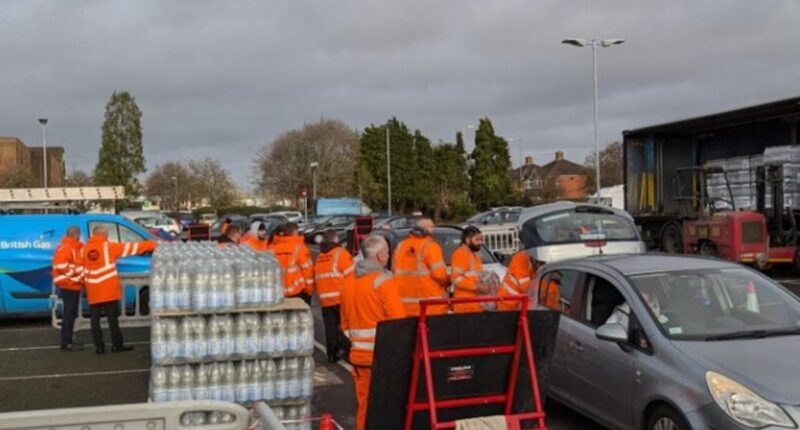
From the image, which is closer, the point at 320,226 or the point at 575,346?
the point at 575,346

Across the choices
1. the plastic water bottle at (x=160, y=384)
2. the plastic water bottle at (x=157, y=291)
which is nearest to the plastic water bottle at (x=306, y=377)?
the plastic water bottle at (x=160, y=384)

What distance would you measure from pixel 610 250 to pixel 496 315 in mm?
6757

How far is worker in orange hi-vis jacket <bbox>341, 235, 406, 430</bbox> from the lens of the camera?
16.7 feet

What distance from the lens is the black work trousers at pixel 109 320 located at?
32.8 ft

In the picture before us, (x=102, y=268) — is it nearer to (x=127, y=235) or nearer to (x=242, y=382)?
(x=127, y=235)

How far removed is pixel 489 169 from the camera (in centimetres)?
6144

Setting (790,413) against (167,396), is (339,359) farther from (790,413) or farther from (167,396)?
(790,413)

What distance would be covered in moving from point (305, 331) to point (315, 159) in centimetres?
6122

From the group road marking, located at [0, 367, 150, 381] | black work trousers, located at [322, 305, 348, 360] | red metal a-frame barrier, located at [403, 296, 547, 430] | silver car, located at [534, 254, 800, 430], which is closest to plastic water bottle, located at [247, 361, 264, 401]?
red metal a-frame barrier, located at [403, 296, 547, 430]

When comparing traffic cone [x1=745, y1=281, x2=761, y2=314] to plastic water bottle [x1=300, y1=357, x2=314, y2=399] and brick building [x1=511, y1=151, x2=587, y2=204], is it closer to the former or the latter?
plastic water bottle [x1=300, y1=357, x2=314, y2=399]

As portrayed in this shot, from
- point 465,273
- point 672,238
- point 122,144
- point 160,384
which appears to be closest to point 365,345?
point 160,384

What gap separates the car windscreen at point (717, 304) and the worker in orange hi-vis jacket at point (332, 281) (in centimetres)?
418

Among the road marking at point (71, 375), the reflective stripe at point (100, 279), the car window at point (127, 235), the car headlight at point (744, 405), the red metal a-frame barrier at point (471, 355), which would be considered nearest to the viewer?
the red metal a-frame barrier at point (471, 355)

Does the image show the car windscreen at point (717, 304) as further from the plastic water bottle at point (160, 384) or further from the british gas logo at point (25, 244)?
the british gas logo at point (25, 244)
